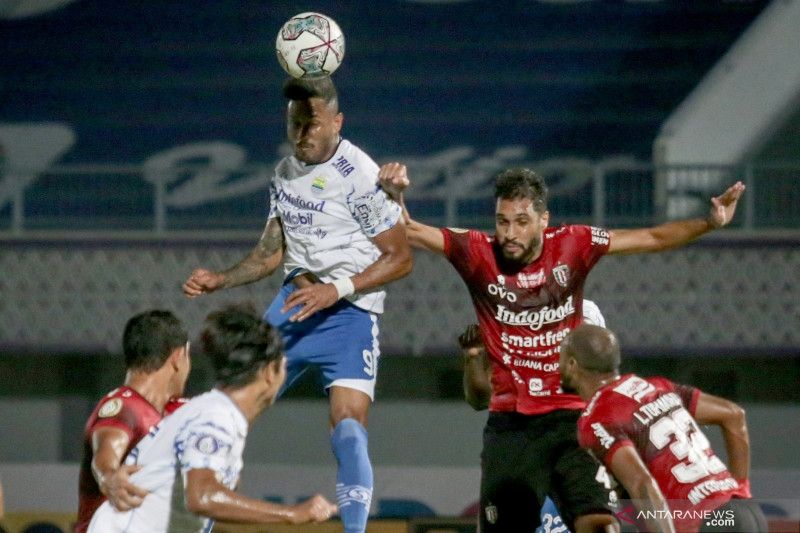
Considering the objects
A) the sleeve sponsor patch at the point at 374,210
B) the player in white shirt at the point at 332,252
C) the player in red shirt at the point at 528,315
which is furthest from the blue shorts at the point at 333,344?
the player in red shirt at the point at 528,315

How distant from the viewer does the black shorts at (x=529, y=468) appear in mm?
5254

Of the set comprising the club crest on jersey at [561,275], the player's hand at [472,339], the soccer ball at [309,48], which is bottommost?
the player's hand at [472,339]

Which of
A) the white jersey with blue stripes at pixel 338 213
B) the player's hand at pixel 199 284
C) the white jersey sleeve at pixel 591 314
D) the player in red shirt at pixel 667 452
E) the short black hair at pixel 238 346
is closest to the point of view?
the short black hair at pixel 238 346

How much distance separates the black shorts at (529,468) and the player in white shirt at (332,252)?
23.3 inches

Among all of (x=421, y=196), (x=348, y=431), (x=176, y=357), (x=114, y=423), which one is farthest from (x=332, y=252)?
(x=421, y=196)

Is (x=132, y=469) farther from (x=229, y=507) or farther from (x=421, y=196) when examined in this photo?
(x=421, y=196)

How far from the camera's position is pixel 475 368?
224 inches

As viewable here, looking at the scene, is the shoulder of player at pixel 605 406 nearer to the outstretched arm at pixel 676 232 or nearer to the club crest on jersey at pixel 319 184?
the outstretched arm at pixel 676 232

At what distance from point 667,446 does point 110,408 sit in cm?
190

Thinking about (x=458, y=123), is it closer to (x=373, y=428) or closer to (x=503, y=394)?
(x=373, y=428)

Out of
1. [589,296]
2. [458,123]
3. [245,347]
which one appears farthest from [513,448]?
[458,123]

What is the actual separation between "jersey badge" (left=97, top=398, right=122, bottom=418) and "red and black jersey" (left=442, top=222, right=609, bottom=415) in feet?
5.08

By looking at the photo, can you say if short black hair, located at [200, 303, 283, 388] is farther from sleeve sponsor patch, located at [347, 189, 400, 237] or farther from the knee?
sleeve sponsor patch, located at [347, 189, 400, 237]

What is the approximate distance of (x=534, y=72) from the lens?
37.2ft
